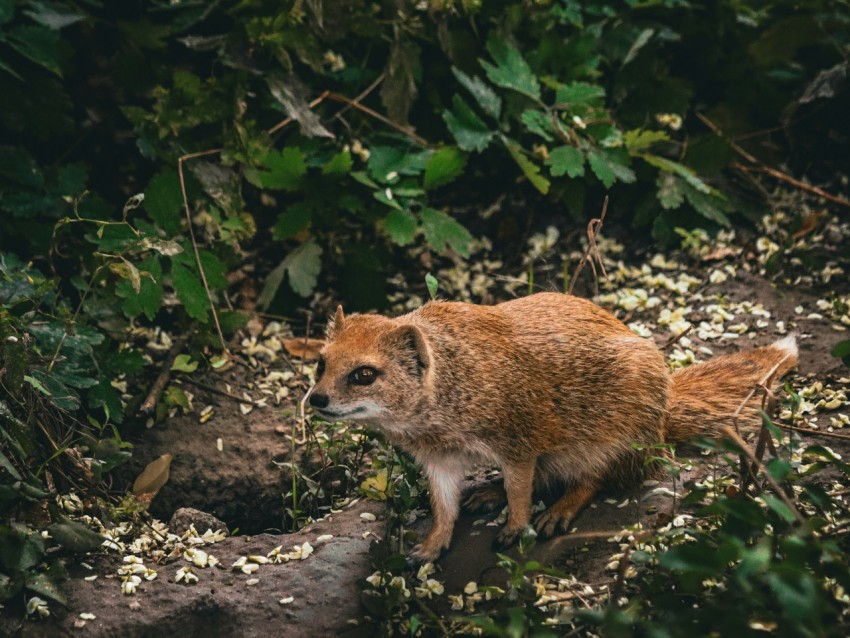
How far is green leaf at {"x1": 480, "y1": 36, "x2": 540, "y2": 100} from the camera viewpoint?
5.51 meters

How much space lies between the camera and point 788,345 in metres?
4.71

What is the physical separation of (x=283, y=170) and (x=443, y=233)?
40.5 inches

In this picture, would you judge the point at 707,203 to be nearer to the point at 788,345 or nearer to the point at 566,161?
the point at 566,161

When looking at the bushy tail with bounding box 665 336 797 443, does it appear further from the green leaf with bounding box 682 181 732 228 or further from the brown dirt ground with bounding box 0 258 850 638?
the green leaf with bounding box 682 181 732 228

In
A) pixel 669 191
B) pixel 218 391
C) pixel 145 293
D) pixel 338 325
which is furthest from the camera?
pixel 669 191

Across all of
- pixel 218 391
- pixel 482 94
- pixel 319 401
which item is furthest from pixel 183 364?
pixel 482 94

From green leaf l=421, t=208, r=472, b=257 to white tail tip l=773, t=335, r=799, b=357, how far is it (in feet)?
5.94

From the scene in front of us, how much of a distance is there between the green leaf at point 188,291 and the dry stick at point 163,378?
1.92 ft

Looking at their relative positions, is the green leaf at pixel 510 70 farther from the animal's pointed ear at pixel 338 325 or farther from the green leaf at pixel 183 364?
the green leaf at pixel 183 364

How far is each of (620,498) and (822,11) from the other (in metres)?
4.01

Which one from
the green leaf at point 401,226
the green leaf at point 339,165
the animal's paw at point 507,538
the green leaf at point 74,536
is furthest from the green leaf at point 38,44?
the animal's paw at point 507,538

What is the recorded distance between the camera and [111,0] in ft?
18.3

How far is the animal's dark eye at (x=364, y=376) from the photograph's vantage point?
404 cm

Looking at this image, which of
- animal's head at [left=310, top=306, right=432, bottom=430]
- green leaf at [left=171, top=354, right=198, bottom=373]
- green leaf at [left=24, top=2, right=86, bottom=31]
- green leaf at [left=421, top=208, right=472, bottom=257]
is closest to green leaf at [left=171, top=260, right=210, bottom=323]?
green leaf at [left=171, top=354, right=198, bottom=373]
